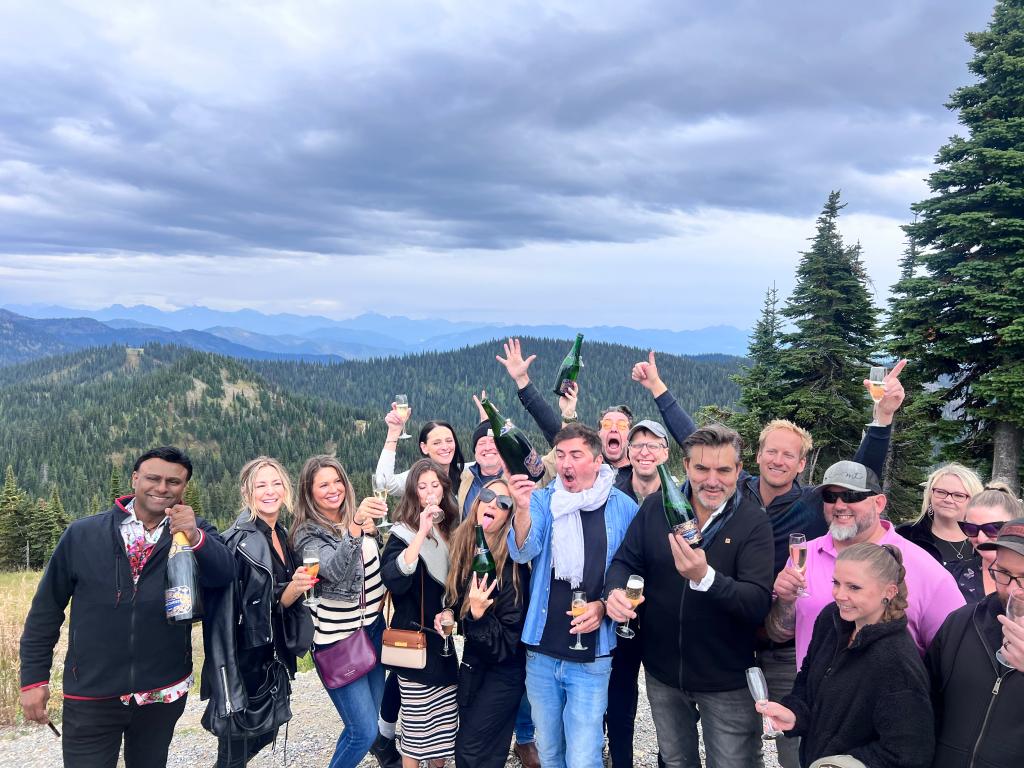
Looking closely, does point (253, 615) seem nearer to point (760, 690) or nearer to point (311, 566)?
point (311, 566)

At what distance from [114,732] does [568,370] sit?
497 centimetres

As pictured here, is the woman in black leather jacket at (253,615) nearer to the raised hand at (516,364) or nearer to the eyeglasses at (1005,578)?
the raised hand at (516,364)

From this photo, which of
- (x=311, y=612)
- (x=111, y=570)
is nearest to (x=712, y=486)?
(x=311, y=612)

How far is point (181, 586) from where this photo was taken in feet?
13.7

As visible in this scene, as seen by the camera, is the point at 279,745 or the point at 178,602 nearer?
the point at 178,602

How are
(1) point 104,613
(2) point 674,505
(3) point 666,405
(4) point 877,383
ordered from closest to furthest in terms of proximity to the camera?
(1) point 104,613 < (2) point 674,505 < (4) point 877,383 < (3) point 666,405

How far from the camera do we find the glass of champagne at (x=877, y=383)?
507 cm

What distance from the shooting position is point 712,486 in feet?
13.2

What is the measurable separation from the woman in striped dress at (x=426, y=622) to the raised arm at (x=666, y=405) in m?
2.31

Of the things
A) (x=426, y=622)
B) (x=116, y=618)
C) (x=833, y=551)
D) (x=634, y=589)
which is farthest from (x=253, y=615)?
(x=833, y=551)

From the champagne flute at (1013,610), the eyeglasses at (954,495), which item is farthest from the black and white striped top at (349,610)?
the eyeglasses at (954,495)

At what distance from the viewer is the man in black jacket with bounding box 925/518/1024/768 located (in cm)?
286

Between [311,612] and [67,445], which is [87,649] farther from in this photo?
[67,445]

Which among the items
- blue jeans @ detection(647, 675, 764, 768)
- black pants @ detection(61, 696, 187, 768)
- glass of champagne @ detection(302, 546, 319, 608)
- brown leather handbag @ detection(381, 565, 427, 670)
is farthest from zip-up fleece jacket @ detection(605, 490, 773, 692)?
black pants @ detection(61, 696, 187, 768)
